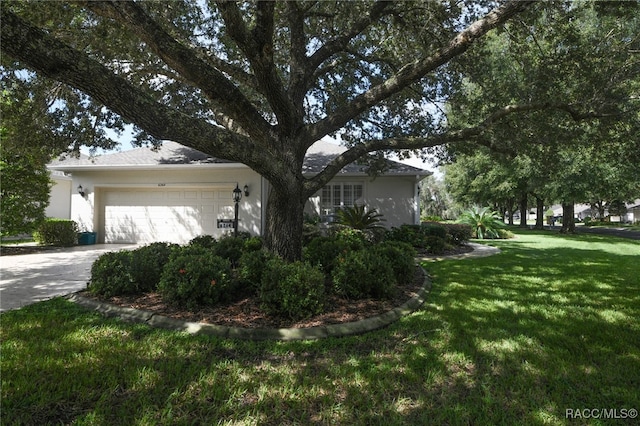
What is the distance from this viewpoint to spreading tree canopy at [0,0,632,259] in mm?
3314

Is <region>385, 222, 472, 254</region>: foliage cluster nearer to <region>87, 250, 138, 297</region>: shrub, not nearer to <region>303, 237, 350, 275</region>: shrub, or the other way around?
<region>303, 237, 350, 275</region>: shrub

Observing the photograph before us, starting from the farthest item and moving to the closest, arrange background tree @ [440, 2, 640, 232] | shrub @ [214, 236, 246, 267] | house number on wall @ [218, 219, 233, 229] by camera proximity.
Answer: house number on wall @ [218, 219, 233, 229], background tree @ [440, 2, 640, 232], shrub @ [214, 236, 246, 267]

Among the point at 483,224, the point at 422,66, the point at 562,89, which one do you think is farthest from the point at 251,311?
the point at 483,224

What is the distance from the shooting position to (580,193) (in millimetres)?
18203

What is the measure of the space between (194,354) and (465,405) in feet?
7.95

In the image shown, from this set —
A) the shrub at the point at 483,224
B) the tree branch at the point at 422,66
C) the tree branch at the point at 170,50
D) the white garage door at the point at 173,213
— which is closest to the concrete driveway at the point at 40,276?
the white garage door at the point at 173,213

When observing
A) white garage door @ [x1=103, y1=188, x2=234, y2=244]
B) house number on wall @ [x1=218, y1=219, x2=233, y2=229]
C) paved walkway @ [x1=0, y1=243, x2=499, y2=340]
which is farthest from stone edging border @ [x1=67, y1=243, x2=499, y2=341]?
white garage door @ [x1=103, y1=188, x2=234, y2=244]

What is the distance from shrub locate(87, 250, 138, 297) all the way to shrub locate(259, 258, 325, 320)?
221 cm

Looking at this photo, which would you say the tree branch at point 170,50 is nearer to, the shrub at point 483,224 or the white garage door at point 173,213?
the white garage door at point 173,213

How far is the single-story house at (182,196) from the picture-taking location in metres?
12.3

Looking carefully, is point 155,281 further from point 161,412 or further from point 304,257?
point 161,412

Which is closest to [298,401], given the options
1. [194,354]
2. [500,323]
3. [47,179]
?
[194,354]

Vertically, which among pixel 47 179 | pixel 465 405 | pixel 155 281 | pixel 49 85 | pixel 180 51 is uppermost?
pixel 49 85

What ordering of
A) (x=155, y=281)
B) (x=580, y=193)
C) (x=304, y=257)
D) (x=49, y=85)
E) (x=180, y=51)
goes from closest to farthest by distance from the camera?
(x=180, y=51) → (x=155, y=281) → (x=304, y=257) → (x=49, y=85) → (x=580, y=193)
